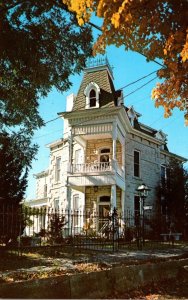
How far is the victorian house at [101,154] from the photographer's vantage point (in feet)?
72.2

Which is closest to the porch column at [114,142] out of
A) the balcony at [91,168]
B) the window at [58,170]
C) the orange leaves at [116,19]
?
the balcony at [91,168]

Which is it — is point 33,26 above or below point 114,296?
above

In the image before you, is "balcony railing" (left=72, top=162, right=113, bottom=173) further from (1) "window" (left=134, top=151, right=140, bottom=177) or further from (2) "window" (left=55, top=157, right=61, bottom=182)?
(2) "window" (left=55, top=157, right=61, bottom=182)

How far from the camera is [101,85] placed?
25.2 metres

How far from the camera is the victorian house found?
22000 mm

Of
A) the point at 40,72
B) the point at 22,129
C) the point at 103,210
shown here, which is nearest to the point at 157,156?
the point at 103,210

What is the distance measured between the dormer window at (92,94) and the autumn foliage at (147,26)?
17861mm

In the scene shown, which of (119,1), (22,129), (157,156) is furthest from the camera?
(157,156)

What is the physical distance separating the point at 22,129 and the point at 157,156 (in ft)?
54.6

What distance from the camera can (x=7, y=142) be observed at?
43.0 feet

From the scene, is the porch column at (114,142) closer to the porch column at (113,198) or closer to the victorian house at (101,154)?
the victorian house at (101,154)

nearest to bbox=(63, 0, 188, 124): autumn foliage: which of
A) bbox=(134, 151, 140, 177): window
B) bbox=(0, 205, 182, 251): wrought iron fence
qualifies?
bbox=(0, 205, 182, 251): wrought iron fence

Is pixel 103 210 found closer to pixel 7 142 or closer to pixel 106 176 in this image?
pixel 106 176

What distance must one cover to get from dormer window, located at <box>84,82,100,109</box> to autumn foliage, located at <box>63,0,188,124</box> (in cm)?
1786
